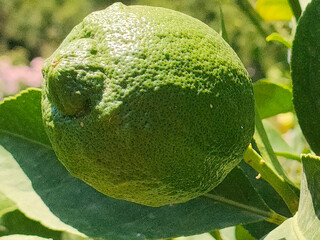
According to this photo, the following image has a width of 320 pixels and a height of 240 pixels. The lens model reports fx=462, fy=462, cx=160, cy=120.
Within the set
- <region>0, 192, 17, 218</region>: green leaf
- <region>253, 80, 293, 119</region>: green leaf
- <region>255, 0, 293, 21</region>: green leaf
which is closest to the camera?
<region>0, 192, 17, 218</region>: green leaf

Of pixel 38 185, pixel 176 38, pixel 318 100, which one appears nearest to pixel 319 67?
pixel 318 100

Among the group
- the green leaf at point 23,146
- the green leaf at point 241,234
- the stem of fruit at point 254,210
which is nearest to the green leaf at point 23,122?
the green leaf at point 23,146

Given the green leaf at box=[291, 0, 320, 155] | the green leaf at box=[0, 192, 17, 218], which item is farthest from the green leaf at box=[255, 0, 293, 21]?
the green leaf at box=[0, 192, 17, 218]

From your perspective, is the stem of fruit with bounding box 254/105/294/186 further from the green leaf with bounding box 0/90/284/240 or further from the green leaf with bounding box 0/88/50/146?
the green leaf with bounding box 0/88/50/146

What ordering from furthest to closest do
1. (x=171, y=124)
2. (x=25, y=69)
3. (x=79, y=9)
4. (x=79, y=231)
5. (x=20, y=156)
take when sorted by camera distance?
(x=79, y=9) → (x=25, y=69) → (x=20, y=156) → (x=79, y=231) → (x=171, y=124)

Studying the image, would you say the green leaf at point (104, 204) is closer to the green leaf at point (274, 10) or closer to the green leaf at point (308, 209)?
the green leaf at point (308, 209)

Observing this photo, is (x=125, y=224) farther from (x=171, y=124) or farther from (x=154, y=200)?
(x=171, y=124)

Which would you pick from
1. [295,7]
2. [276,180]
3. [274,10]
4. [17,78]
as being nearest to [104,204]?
[276,180]
